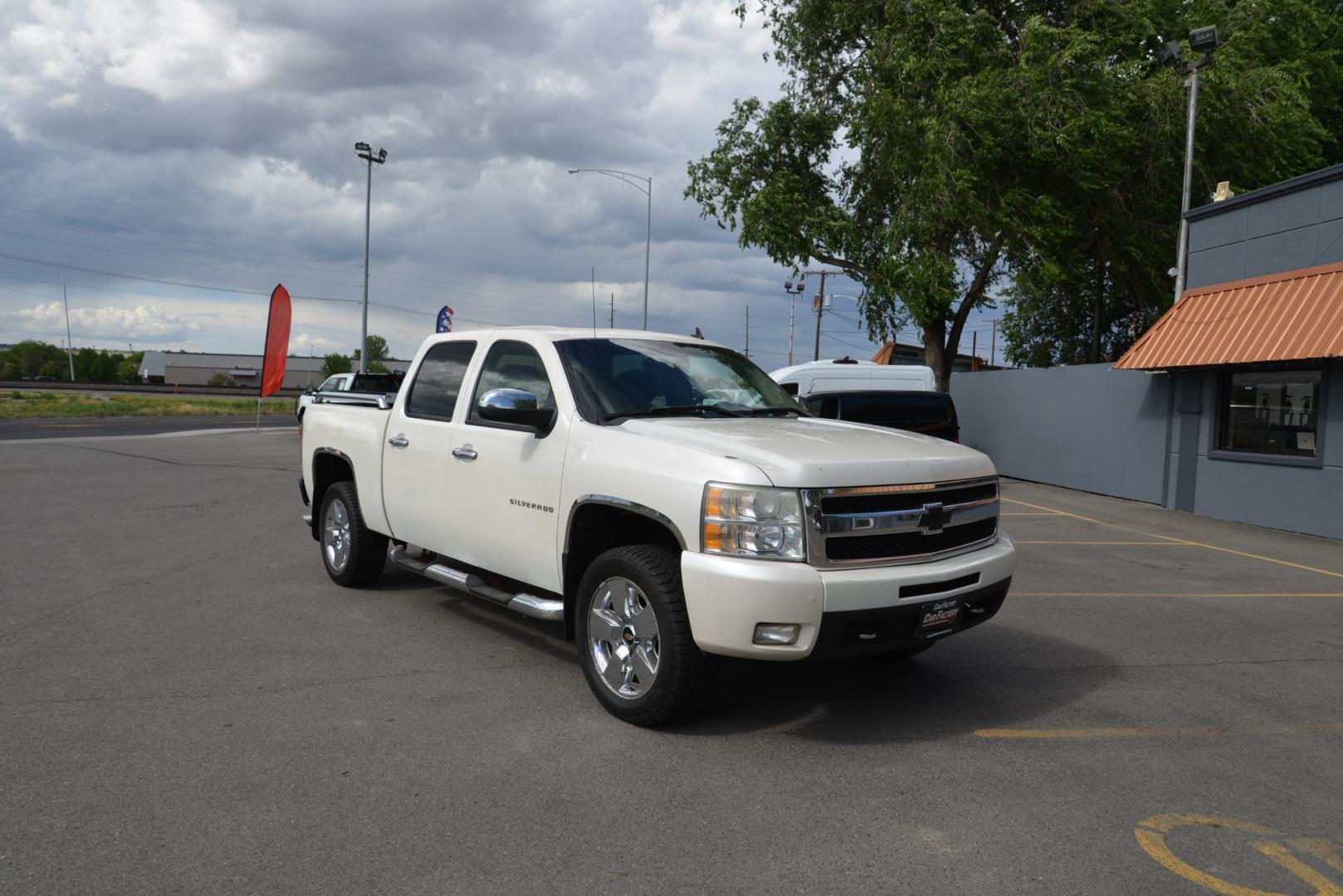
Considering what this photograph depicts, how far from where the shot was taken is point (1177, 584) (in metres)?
8.97

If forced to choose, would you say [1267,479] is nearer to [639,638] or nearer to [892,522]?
[892,522]

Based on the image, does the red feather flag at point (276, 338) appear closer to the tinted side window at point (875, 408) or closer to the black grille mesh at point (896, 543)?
the tinted side window at point (875, 408)

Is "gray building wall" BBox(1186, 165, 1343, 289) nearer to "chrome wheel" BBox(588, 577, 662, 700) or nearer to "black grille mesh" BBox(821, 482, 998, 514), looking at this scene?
"black grille mesh" BBox(821, 482, 998, 514)

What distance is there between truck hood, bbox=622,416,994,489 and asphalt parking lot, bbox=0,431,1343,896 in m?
1.22

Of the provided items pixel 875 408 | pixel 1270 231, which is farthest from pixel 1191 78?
pixel 875 408

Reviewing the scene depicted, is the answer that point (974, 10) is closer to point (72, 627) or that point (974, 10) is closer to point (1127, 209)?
point (1127, 209)

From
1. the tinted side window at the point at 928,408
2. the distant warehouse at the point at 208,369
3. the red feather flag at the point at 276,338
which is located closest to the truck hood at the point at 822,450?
the tinted side window at the point at 928,408

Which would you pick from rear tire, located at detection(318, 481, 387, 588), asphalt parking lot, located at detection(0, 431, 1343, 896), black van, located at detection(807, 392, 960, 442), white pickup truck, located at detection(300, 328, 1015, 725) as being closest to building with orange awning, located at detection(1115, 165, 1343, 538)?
black van, located at detection(807, 392, 960, 442)

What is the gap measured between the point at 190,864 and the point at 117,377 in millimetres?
156590

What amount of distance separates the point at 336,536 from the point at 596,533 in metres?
3.52

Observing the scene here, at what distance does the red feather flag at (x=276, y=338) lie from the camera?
2561 centimetres

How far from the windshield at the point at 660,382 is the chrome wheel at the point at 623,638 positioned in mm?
934

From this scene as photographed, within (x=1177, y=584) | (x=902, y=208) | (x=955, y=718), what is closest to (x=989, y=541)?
(x=955, y=718)

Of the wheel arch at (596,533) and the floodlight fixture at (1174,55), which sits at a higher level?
the floodlight fixture at (1174,55)
